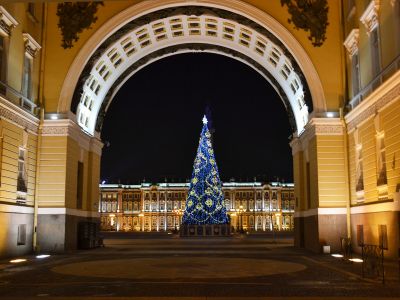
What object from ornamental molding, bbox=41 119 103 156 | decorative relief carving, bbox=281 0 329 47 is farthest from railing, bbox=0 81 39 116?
decorative relief carving, bbox=281 0 329 47

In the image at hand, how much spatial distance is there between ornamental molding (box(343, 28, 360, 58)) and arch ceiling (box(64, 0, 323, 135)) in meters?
3.08

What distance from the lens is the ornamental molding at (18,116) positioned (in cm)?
2494

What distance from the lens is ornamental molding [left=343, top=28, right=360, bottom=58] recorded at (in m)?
27.6

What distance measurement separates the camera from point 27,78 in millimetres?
29375

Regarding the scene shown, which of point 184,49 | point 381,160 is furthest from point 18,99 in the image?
point 381,160

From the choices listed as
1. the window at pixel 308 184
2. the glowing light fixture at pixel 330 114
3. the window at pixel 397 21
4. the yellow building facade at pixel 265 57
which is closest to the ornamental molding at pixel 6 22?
the yellow building facade at pixel 265 57

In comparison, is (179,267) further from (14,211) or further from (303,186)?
(303,186)

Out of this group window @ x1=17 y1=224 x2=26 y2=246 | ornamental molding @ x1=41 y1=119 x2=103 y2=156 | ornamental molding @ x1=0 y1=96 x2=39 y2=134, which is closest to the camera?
ornamental molding @ x1=0 y1=96 x2=39 y2=134

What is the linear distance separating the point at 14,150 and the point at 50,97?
207 inches

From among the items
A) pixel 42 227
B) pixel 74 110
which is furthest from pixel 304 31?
pixel 42 227

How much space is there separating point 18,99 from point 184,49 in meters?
15.1

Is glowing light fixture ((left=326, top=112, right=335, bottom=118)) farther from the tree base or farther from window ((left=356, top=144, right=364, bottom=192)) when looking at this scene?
the tree base

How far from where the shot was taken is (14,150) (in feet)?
87.4

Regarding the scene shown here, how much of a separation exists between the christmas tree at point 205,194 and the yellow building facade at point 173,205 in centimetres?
8062
